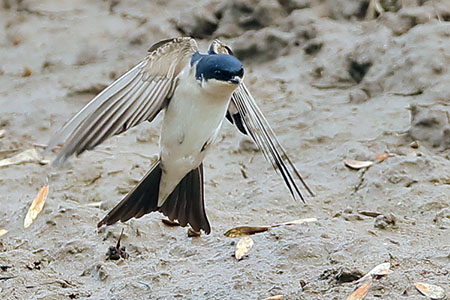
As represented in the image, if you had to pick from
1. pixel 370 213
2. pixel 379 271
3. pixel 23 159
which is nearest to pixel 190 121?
pixel 379 271

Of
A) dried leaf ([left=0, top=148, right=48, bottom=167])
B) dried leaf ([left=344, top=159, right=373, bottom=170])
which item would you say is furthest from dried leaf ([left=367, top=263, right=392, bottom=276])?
dried leaf ([left=0, top=148, right=48, bottom=167])

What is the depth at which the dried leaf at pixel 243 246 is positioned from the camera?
3.83m

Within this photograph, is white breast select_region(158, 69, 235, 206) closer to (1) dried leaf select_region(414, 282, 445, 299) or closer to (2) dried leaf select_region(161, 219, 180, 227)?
(2) dried leaf select_region(161, 219, 180, 227)

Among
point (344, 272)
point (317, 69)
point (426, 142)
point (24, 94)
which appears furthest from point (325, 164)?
point (24, 94)

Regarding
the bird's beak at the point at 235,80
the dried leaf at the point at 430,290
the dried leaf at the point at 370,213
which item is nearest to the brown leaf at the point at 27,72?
the dried leaf at the point at 370,213

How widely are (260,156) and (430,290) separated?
7.34ft

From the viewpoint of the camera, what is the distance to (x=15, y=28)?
22.7ft

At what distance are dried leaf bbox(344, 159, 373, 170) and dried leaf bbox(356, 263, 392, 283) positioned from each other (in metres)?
1.41

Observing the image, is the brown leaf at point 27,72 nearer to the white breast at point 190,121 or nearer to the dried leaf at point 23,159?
the dried leaf at point 23,159

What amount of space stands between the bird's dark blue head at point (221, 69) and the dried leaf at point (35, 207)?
55.9 inches

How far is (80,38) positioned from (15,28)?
57 centimetres

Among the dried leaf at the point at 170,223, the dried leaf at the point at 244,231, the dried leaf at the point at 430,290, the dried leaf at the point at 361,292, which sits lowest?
the dried leaf at the point at 170,223

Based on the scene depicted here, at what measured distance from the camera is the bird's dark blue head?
3441mm

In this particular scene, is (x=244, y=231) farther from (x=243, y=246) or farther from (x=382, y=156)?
(x=382, y=156)
